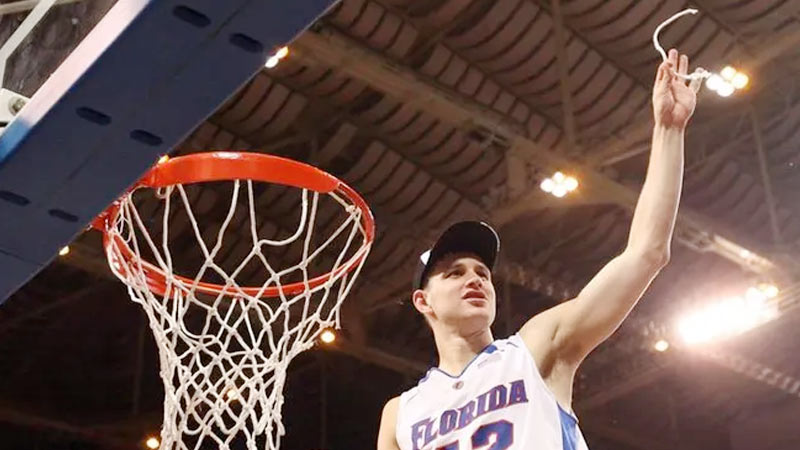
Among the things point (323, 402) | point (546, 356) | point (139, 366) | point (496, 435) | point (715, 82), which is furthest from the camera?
point (323, 402)

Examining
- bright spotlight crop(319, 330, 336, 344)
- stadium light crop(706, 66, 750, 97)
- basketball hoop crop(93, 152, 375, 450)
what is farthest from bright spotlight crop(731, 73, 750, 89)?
basketball hoop crop(93, 152, 375, 450)

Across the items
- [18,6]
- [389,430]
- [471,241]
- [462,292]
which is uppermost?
[18,6]

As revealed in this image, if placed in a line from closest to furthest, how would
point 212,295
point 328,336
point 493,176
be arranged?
point 212,295
point 493,176
point 328,336

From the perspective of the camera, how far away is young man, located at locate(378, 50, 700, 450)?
6.66 ft

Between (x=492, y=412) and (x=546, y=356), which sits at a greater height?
(x=546, y=356)

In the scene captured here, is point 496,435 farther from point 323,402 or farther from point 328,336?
point 323,402

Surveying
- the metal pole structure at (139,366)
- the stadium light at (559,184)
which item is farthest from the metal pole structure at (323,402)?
the stadium light at (559,184)

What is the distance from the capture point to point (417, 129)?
23.8ft

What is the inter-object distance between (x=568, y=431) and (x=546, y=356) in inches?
5.9

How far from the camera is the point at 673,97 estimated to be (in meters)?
2.11

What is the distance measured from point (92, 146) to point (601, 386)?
8292 millimetres

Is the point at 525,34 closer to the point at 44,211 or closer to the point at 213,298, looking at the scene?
the point at 213,298

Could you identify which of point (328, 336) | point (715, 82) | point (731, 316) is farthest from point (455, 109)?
point (731, 316)

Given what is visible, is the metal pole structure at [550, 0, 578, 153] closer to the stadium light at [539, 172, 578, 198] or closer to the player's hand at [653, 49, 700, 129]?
the stadium light at [539, 172, 578, 198]
